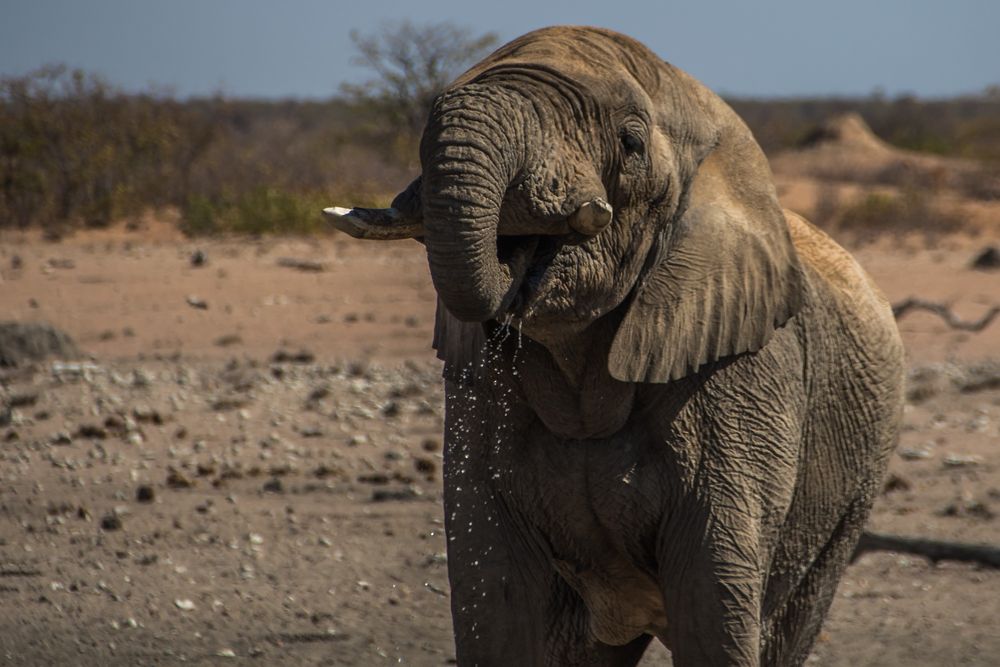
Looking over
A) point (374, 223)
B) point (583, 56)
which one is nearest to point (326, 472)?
point (583, 56)

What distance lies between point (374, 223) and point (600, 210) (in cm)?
42

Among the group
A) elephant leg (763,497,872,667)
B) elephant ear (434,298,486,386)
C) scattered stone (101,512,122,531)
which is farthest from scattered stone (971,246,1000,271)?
elephant ear (434,298,486,386)

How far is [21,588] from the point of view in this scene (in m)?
6.04

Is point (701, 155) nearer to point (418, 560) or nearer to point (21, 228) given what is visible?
point (418, 560)

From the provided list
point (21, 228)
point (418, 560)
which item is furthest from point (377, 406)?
point (21, 228)

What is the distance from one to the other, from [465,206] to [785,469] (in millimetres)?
1238

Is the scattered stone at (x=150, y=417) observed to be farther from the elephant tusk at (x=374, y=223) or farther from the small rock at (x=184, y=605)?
the elephant tusk at (x=374, y=223)

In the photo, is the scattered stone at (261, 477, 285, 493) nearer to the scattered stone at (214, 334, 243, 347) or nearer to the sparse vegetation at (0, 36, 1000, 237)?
the scattered stone at (214, 334, 243, 347)

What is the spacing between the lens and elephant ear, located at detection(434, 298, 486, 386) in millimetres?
3283

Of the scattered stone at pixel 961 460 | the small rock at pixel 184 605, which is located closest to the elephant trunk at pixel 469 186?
the small rock at pixel 184 605

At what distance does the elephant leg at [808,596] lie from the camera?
13.9ft

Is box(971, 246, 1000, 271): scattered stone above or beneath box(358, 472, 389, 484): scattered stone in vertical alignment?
above

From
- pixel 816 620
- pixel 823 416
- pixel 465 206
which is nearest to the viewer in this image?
pixel 465 206

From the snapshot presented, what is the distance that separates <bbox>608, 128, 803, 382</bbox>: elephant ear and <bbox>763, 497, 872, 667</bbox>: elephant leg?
39.1 inches
